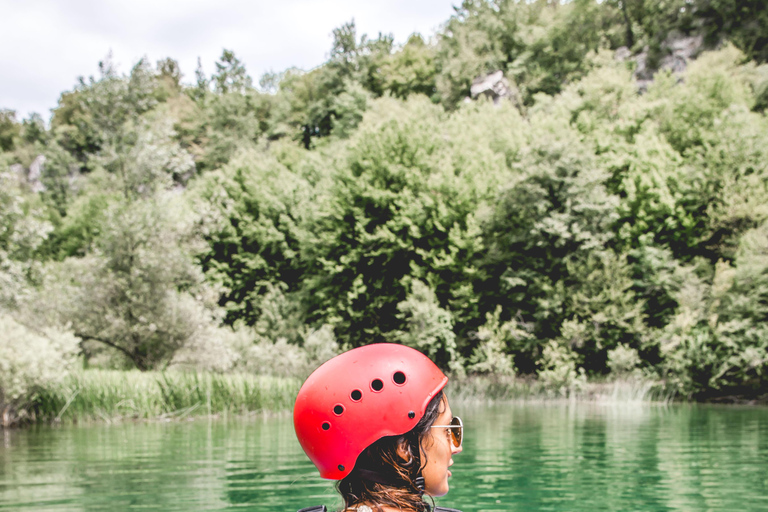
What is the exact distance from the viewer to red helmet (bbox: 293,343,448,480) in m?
2.08

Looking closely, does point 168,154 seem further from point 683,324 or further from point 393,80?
point 393,80

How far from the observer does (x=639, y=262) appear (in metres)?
33.9

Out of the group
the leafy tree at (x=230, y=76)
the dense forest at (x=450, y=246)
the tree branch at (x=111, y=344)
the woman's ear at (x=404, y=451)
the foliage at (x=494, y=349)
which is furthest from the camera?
the leafy tree at (x=230, y=76)

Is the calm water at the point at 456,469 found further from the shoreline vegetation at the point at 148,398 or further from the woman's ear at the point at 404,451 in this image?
the woman's ear at the point at 404,451

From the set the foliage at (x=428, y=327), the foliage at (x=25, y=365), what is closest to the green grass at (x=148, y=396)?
the foliage at (x=25, y=365)

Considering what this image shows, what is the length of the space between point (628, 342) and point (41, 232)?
24.5 meters

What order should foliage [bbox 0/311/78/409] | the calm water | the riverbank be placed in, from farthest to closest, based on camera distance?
the riverbank, foliage [bbox 0/311/78/409], the calm water

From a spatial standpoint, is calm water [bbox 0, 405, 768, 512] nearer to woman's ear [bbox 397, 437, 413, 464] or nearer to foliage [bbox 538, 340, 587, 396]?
woman's ear [bbox 397, 437, 413, 464]

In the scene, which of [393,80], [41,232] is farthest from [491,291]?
[393,80]

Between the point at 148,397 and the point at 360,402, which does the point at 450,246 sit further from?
the point at 360,402

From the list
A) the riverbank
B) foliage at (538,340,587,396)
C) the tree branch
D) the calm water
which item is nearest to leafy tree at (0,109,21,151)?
the tree branch

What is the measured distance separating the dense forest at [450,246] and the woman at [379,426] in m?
16.0

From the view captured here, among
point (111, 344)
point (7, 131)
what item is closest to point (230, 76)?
point (7, 131)

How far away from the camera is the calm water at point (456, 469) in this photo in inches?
300
